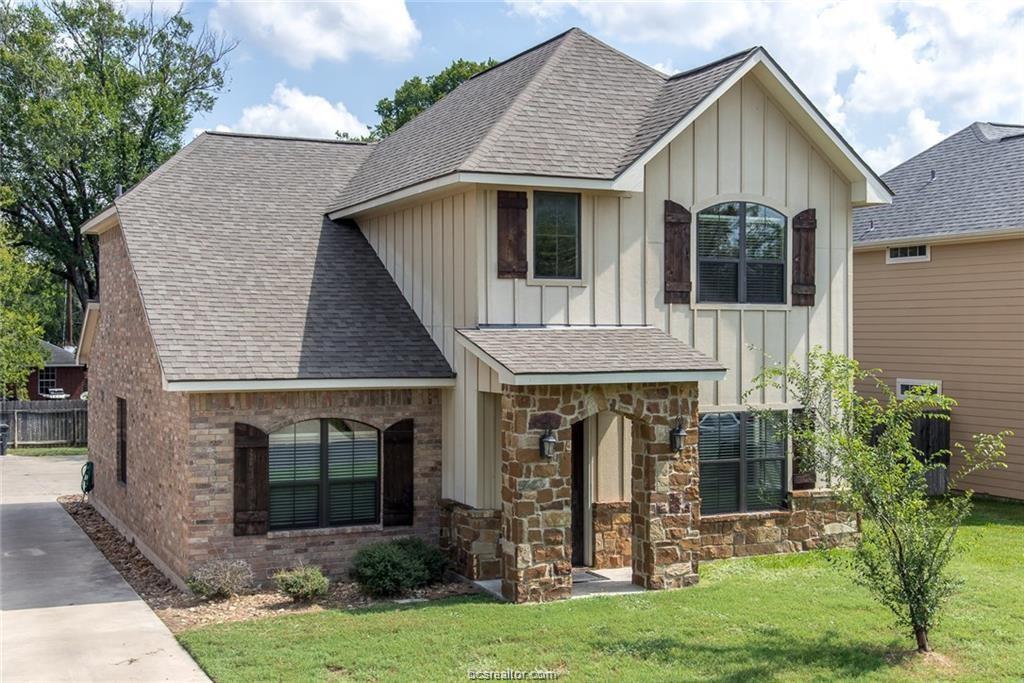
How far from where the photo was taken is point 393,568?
1249cm

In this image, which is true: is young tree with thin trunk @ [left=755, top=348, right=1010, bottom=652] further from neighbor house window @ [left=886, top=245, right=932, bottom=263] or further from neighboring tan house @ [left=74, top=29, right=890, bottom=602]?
neighbor house window @ [left=886, top=245, right=932, bottom=263]

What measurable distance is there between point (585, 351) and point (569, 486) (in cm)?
170

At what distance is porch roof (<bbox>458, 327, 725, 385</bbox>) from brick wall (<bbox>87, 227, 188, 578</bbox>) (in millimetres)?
4008

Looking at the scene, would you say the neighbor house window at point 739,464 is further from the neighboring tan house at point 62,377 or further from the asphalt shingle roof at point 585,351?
the neighboring tan house at point 62,377

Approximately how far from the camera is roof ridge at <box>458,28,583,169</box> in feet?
43.0

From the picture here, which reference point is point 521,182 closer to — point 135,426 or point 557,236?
point 557,236

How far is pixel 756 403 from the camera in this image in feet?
49.2

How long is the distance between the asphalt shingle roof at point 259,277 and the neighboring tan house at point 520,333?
0.05 m

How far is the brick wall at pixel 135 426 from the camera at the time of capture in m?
13.4

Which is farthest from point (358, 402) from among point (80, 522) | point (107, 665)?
point (80, 522)

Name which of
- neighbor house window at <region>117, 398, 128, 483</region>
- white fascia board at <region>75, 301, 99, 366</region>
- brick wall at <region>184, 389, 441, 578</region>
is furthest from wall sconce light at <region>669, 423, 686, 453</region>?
white fascia board at <region>75, 301, 99, 366</region>

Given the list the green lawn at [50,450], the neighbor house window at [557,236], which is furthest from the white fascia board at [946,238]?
the green lawn at [50,450]

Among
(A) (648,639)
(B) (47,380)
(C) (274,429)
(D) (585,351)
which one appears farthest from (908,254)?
(B) (47,380)

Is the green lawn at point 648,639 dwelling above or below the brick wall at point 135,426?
below
